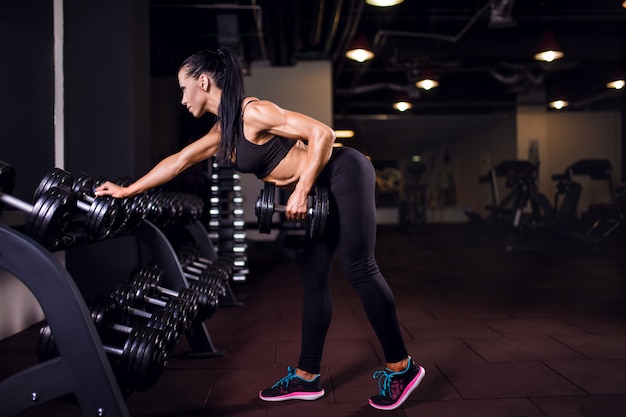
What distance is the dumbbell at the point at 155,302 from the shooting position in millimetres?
1509

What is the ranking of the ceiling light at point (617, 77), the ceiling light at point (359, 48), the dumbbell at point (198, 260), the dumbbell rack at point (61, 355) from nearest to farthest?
the dumbbell rack at point (61, 355) < the dumbbell at point (198, 260) < the ceiling light at point (359, 48) < the ceiling light at point (617, 77)

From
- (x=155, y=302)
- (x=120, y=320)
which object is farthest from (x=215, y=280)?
(x=120, y=320)

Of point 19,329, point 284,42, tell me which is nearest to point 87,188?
point 19,329

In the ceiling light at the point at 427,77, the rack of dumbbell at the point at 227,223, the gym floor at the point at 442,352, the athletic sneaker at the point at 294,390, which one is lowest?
the gym floor at the point at 442,352

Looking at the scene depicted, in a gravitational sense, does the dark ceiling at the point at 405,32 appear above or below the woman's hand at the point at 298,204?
above

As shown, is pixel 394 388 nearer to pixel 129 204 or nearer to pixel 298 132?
pixel 298 132

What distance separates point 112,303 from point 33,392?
0.35 metres

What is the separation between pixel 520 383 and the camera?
1.67 metres

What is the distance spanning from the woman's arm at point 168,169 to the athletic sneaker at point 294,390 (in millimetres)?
649

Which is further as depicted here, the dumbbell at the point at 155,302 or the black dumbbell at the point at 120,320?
the dumbbell at the point at 155,302

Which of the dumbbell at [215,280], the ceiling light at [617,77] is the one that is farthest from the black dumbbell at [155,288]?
the ceiling light at [617,77]

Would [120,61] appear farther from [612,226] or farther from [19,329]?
[612,226]

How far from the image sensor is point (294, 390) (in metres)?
1.55

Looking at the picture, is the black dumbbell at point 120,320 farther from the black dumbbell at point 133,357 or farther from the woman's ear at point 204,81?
the woman's ear at point 204,81
